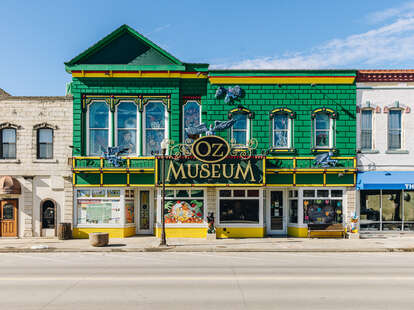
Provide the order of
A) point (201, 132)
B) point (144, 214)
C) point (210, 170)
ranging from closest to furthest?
point (210, 170) < point (201, 132) < point (144, 214)

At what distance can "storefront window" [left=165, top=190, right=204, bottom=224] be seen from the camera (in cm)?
2212

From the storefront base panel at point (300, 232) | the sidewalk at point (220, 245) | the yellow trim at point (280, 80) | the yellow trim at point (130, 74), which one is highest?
the yellow trim at point (130, 74)

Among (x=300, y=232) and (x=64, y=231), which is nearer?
(x=64, y=231)

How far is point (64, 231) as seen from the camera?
851 inches

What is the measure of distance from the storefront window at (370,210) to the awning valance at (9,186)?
20310 mm

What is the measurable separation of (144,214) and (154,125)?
221 inches

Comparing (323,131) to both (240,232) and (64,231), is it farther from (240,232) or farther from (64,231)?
(64,231)

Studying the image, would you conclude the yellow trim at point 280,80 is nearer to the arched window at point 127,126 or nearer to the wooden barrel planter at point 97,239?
the arched window at point 127,126

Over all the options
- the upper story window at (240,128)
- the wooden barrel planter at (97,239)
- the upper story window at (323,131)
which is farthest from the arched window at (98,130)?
the upper story window at (323,131)

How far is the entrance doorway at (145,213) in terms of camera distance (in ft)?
78.4

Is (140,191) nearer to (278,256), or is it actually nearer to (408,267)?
(278,256)

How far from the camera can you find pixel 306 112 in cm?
2272

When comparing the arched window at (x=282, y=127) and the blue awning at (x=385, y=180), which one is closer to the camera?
the blue awning at (x=385, y=180)

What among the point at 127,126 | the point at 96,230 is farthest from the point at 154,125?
the point at 96,230
